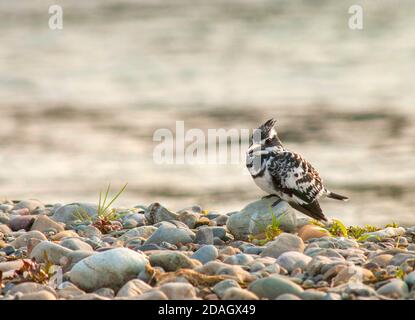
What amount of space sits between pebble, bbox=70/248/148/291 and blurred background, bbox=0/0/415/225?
4363 mm

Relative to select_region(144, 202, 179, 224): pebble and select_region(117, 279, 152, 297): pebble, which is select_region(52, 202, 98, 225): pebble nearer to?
select_region(144, 202, 179, 224): pebble

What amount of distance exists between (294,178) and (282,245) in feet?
3.55

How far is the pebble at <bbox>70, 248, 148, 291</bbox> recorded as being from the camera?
19.2 ft

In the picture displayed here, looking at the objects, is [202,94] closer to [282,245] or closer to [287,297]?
[282,245]

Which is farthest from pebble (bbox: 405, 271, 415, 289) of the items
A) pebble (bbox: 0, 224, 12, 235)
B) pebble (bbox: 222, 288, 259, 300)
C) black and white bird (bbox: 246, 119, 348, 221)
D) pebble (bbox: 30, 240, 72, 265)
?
pebble (bbox: 0, 224, 12, 235)

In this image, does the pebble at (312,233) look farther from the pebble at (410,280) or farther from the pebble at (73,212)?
the pebble at (73,212)

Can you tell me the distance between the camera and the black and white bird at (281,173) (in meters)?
7.43

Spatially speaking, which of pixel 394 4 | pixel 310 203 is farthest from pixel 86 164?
Answer: pixel 394 4

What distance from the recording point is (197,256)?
634cm

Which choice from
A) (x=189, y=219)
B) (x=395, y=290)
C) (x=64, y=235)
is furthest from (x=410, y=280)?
(x=64, y=235)

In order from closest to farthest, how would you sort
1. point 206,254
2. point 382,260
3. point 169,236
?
point 382,260 → point 206,254 → point 169,236

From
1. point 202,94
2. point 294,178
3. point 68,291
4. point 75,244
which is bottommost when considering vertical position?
point 68,291
